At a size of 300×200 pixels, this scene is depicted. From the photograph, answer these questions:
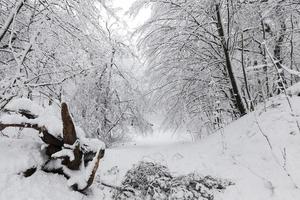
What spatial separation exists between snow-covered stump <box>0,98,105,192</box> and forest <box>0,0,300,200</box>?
0.01 meters

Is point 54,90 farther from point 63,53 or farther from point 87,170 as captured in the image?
point 87,170

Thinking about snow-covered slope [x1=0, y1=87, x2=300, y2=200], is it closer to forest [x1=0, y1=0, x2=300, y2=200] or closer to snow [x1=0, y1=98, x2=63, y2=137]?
forest [x1=0, y1=0, x2=300, y2=200]

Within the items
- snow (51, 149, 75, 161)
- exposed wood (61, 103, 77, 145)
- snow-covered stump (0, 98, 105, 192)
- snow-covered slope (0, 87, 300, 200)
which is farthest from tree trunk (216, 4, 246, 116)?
snow (51, 149, 75, 161)

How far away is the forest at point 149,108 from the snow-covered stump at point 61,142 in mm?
14

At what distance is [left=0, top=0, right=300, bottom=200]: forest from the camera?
13.2 feet

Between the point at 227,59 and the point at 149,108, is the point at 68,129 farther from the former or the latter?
the point at 149,108

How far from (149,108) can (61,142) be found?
4536 millimetres

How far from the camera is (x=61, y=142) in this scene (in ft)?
14.4

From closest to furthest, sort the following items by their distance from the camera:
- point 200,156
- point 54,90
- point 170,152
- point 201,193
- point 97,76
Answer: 1. point 201,193
2. point 200,156
3. point 170,152
4. point 54,90
5. point 97,76

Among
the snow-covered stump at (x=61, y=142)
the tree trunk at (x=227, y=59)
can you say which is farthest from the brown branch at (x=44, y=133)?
the tree trunk at (x=227, y=59)

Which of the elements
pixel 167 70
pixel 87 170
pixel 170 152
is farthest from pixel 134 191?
pixel 167 70

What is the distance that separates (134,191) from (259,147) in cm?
185

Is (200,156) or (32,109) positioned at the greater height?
(32,109)

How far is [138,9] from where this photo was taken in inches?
305
